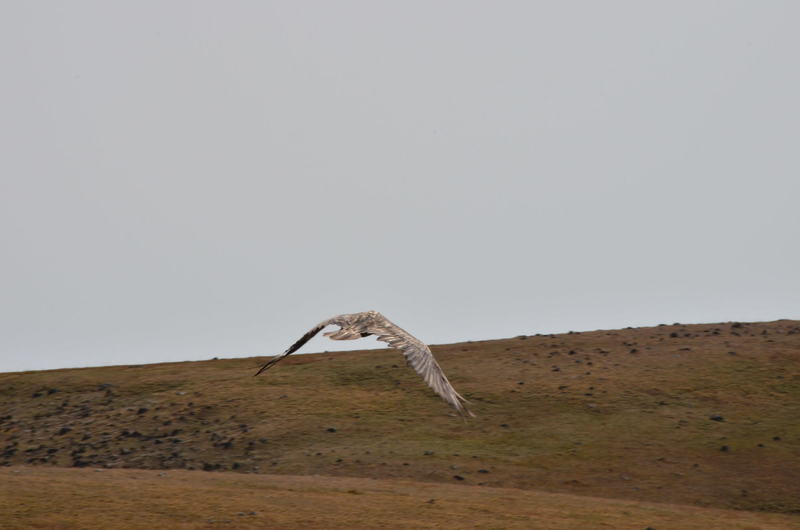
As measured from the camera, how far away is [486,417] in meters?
27.3

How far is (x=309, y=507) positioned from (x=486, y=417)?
29.6 feet

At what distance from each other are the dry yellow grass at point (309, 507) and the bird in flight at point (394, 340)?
295cm

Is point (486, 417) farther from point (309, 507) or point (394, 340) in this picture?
point (394, 340)

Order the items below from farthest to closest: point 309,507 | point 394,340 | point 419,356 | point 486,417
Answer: point 486,417 → point 309,507 → point 394,340 → point 419,356

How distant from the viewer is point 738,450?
2436 centimetres

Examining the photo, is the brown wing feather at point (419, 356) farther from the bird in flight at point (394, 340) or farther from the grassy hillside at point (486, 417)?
the grassy hillside at point (486, 417)

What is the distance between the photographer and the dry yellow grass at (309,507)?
59.0 ft

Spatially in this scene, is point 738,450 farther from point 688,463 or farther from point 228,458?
point 228,458

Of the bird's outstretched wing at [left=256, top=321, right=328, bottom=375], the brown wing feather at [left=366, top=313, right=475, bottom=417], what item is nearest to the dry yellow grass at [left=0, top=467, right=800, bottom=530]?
the bird's outstretched wing at [left=256, top=321, right=328, bottom=375]

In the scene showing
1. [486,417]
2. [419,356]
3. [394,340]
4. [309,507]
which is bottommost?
[309,507]

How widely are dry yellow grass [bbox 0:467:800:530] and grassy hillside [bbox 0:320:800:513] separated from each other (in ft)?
4.91

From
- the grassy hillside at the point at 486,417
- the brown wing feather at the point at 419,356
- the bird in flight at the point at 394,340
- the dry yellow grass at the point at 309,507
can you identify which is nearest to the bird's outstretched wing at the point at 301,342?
the bird in flight at the point at 394,340

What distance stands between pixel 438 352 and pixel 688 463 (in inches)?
497

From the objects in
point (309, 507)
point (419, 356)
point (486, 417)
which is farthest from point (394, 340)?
point (486, 417)
